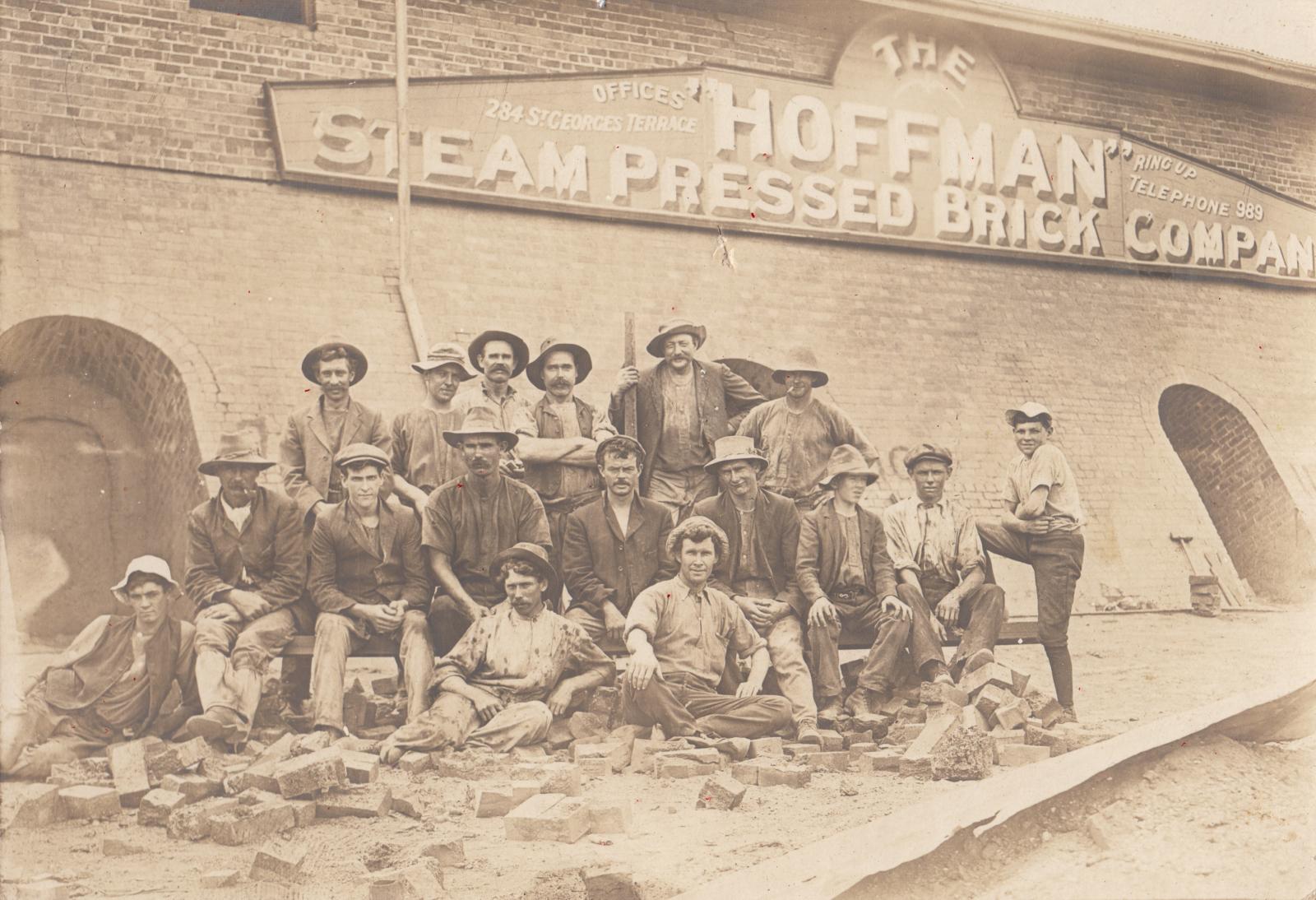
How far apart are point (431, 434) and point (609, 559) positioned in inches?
42.6

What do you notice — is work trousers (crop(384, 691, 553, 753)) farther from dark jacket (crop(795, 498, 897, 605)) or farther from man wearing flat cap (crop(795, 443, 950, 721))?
dark jacket (crop(795, 498, 897, 605))

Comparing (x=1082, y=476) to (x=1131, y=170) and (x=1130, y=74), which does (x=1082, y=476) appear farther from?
(x=1130, y=74)

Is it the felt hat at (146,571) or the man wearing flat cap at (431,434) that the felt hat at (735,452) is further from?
the felt hat at (146,571)

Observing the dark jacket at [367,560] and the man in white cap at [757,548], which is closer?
the dark jacket at [367,560]

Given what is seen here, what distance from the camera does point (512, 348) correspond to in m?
6.24

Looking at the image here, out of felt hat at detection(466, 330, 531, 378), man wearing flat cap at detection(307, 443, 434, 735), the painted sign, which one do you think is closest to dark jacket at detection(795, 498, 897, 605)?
felt hat at detection(466, 330, 531, 378)

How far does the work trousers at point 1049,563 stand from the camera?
637cm

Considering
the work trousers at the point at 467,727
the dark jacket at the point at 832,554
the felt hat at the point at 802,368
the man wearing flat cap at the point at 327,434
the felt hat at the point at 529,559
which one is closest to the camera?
the work trousers at the point at 467,727

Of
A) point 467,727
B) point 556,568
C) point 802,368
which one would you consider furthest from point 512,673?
point 802,368

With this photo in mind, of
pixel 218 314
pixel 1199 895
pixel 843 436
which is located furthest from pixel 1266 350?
pixel 218 314

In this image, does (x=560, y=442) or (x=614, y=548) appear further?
(x=560, y=442)

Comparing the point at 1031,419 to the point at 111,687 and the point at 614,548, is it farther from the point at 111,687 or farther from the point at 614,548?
the point at 111,687

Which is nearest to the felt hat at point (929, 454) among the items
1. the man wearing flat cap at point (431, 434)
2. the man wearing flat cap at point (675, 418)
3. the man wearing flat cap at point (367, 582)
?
the man wearing flat cap at point (675, 418)

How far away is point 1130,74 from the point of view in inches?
322
